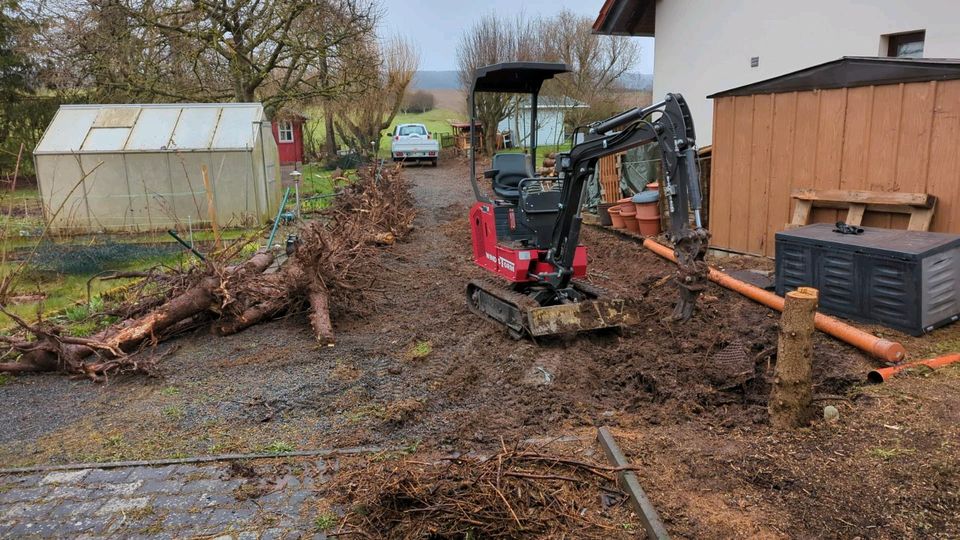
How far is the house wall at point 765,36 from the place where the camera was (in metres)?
8.96

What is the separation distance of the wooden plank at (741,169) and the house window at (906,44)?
2.50m

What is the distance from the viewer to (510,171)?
7.59 meters

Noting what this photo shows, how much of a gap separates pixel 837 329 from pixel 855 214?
2439 millimetres

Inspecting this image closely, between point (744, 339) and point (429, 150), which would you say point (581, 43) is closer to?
point (429, 150)

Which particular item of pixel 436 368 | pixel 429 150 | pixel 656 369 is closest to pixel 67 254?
pixel 436 368

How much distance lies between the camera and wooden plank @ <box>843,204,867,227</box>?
A: 7535 mm

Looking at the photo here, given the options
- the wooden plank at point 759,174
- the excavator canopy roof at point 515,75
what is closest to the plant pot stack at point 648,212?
the wooden plank at point 759,174

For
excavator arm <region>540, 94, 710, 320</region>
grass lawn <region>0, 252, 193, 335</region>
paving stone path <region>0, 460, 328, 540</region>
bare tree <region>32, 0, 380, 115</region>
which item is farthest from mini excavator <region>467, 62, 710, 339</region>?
bare tree <region>32, 0, 380, 115</region>

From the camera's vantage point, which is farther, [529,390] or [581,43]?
[581,43]

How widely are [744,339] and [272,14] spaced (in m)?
17.0

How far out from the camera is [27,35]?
58.2 ft

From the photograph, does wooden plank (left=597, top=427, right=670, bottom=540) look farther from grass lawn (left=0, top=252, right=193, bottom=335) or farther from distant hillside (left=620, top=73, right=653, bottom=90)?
distant hillside (left=620, top=73, right=653, bottom=90)

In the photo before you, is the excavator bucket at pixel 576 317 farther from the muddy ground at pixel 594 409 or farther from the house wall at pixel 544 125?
the house wall at pixel 544 125

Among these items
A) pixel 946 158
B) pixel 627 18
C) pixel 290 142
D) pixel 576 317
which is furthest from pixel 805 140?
pixel 290 142
